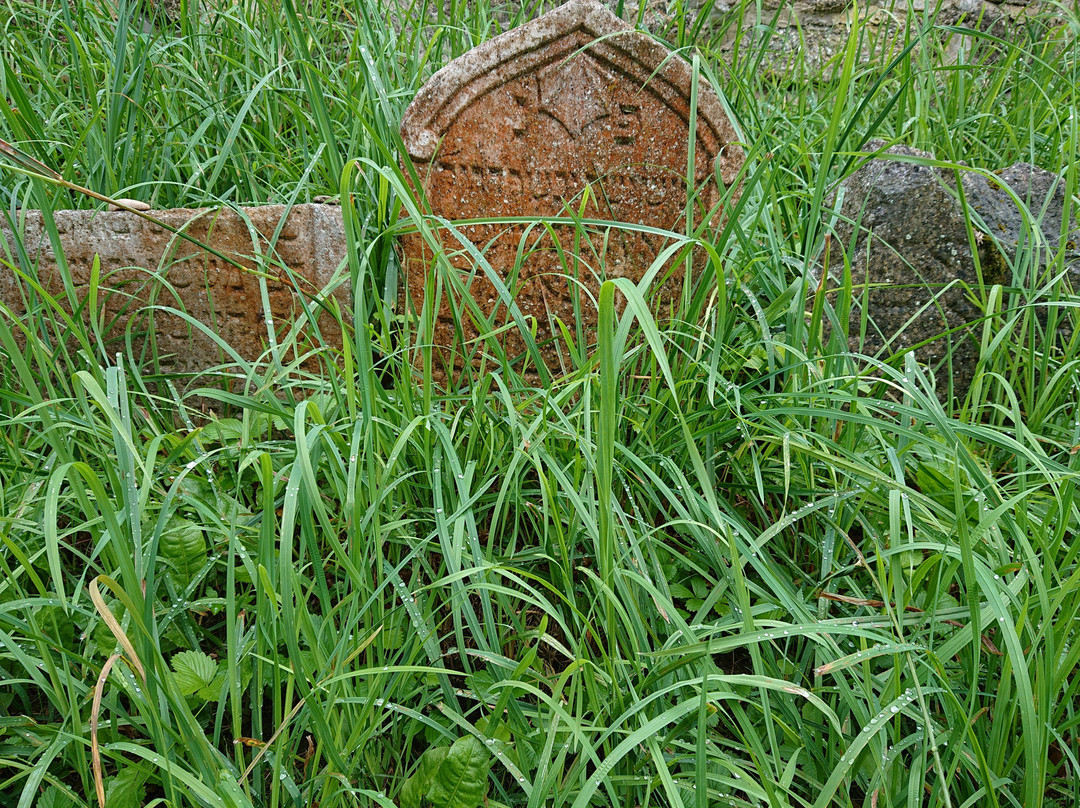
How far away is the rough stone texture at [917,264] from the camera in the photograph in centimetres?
161

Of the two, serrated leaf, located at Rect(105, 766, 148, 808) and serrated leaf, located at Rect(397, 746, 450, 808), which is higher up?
serrated leaf, located at Rect(105, 766, 148, 808)

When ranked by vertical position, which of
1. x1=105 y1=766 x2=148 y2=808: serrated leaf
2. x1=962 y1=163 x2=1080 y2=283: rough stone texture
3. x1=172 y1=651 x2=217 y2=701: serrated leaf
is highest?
x1=962 y1=163 x2=1080 y2=283: rough stone texture

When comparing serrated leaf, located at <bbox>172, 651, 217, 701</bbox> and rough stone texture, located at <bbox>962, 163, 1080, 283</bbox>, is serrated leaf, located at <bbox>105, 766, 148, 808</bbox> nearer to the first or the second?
serrated leaf, located at <bbox>172, 651, 217, 701</bbox>

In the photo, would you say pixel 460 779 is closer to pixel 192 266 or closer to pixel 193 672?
pixel 193 672

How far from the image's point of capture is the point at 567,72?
162cm

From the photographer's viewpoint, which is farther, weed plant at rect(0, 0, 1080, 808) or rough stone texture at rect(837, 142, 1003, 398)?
rough stone texture at rect(837, 142, 1003, 398)

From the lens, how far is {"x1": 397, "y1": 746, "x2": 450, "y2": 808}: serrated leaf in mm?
878

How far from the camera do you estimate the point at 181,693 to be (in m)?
0.90

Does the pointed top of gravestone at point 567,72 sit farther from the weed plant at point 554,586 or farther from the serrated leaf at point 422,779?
the serrated leaf at point 422,779

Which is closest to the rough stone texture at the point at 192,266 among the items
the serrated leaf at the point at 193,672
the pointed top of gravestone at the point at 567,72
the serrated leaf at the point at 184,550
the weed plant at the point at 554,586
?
the weed plant at the point at 554,586

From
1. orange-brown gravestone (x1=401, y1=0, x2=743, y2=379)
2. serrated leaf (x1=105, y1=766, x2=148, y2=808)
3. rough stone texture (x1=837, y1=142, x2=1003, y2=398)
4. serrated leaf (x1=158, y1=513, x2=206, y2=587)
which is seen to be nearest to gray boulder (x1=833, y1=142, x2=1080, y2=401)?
rough stone texture (x1=837, y1=142, x2=1003, y2=398)

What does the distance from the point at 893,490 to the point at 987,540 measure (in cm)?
20

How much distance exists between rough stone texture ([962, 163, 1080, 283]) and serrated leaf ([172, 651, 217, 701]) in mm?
1660

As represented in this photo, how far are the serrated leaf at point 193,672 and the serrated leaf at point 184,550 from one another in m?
0.12
